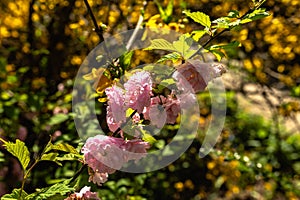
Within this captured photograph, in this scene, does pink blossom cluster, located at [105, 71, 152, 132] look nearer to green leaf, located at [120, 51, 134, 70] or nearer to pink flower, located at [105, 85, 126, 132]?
pink flower, located at [105, 85, 126, 132]

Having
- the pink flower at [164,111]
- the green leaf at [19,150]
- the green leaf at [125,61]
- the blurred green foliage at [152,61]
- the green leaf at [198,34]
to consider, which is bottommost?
the blurred green foliage at [152,61]

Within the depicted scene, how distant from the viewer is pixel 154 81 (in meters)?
0.94

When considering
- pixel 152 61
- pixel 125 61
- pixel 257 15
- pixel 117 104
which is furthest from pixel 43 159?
pixel 152 61

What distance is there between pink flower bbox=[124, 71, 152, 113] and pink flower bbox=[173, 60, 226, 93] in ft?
0.21

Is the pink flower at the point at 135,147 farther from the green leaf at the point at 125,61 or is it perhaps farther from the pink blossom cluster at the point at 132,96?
the green leaf at the point at 125,61

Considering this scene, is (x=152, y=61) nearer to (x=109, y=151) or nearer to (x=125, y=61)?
(x=125, y=61)

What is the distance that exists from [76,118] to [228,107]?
2.04 m

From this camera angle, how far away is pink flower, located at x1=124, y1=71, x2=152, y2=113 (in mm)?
844

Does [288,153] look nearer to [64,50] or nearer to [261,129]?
[261,129]

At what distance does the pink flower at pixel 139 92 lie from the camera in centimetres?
84

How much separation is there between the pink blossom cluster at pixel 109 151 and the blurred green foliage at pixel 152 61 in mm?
680

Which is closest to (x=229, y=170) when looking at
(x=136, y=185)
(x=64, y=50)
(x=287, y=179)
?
(x=287, y=179)

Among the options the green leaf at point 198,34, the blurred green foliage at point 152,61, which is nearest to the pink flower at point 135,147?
the green leaf at point 198,34

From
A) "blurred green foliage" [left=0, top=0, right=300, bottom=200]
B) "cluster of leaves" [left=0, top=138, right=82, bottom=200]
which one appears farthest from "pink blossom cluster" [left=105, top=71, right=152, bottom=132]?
"blurred green foliage" [left=0, top=0, right=300, bottom=200]
